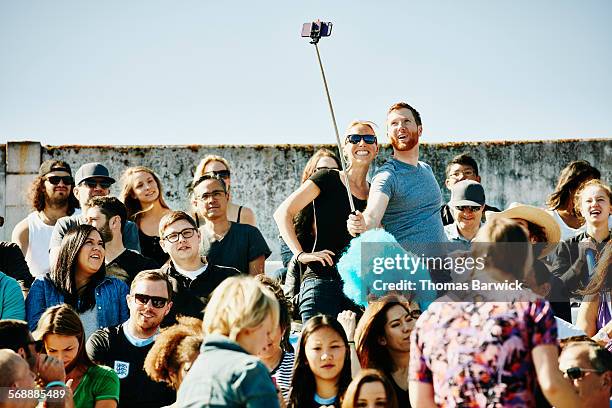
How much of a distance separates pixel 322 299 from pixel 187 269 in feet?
3.01

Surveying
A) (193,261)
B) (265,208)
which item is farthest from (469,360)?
(265,208)

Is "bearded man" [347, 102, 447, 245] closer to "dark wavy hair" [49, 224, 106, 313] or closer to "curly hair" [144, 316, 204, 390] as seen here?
"curly hair" [144, 316, 204, 390]

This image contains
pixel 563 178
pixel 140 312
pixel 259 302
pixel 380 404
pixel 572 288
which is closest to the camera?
pixel 259 302

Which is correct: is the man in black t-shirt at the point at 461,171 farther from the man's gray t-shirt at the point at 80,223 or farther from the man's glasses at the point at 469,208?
the man's gray t-shirt at the point at 80,223

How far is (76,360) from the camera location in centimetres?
549

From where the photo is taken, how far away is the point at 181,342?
537 cm

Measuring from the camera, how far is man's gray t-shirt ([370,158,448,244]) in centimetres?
625

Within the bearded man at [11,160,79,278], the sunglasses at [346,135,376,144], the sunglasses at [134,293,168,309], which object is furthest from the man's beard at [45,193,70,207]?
the sunglasses at [346,135,376,144]

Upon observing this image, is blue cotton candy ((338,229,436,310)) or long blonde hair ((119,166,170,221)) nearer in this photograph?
blue cotton candy ((338,229,436,310))

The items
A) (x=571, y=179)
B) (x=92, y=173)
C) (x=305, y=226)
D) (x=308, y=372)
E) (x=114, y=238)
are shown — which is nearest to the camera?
(x=308, y=372)

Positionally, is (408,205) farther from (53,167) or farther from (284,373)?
(53,167)

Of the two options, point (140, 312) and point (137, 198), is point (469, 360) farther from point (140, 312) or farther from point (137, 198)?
point (137, 198)

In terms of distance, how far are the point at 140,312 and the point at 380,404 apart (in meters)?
1.58

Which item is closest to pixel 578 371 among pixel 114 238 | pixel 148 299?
pixel 148 299
